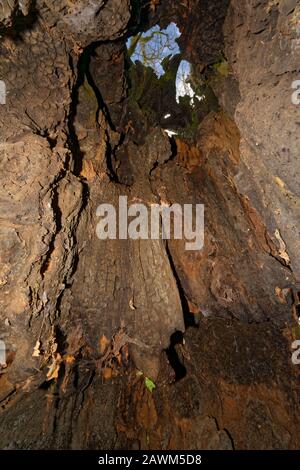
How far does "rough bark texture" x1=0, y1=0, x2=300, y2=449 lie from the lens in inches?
75.9

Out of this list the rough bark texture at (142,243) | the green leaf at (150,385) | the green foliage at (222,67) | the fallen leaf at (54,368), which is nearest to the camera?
the rough bark texture at (142,243)

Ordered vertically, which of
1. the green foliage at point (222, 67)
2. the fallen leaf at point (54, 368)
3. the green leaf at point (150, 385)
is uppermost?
the green foliage at point (222, 67)

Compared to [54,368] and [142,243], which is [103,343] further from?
[142,243]

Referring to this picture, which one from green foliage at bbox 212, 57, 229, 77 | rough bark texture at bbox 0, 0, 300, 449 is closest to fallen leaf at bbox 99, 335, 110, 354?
rough bark texture at bbox 0, 0, 300, 449

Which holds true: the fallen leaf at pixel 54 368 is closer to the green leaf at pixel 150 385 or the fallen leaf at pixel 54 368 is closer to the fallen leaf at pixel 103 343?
the fallen leaf at pixel 103 343

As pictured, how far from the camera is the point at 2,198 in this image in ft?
5.90

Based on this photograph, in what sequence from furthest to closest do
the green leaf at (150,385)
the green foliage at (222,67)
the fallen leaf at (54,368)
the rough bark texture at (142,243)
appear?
the green leaf at (150,385)
the green foliage at (222,67)
the fallen leaf at (54,368)
the rough bark texture at (142,243)

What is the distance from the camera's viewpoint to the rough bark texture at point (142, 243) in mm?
1927

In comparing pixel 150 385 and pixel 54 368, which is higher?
pixel 54 368

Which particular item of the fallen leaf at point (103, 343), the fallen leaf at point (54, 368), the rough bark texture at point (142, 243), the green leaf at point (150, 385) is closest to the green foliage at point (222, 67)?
the rough bark texture at point (142, 243)

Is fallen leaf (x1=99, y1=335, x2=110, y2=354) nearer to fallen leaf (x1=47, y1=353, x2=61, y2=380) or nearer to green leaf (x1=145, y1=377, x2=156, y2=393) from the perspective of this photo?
fallen leaf (x1=47, y1=353, x2=61, y2=380)

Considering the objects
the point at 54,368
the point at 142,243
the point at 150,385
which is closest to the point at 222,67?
the point at 142,243

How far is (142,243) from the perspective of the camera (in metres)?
3.12

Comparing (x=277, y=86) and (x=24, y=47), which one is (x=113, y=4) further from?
(x=277, y=86)
